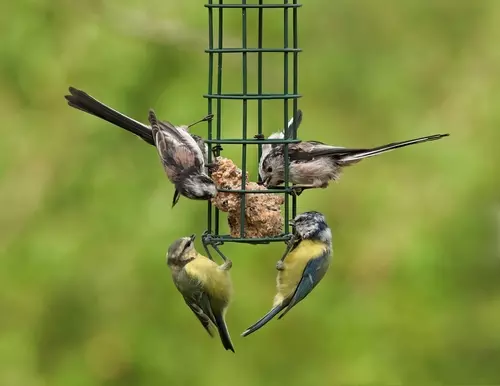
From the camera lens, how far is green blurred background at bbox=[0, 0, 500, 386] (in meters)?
9.20

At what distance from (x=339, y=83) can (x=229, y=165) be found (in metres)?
1.51

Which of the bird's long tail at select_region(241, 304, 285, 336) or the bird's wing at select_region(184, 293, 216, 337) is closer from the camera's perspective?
the bird's long tail at select_region(241, 304, 285, 336)

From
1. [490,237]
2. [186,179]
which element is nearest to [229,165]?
[186,179]

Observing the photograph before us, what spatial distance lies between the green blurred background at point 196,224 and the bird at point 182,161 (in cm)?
65

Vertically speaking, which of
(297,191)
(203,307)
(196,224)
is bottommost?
(203,307)

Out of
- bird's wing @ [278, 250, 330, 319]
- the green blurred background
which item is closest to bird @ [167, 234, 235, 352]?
bird's wing @ [278, 250, 330, 319]

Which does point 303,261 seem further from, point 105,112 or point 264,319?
point 105,112

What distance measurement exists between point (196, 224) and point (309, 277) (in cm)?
103

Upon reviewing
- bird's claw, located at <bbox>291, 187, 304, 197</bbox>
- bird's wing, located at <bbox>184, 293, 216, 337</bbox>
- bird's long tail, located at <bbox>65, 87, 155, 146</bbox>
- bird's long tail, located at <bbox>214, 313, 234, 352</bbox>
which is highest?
bird's long tail, located at <bbox>65, 87, 155, 146</bbox>

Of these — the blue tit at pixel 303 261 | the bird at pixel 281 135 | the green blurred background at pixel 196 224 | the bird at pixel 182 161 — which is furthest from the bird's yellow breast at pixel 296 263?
the green blurred background at pixel 196 224

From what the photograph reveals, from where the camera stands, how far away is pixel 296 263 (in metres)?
8.23

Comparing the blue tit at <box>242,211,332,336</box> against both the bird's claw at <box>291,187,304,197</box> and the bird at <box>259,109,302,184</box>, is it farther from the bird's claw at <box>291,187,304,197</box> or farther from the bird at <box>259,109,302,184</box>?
the bird at <box>259,109,302,184</box>

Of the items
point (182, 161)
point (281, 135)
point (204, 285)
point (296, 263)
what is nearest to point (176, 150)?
point (182, 161)

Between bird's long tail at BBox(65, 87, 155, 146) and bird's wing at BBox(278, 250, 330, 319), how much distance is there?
107 cm
